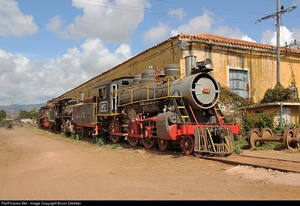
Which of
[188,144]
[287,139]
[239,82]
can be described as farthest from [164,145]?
[239,82]

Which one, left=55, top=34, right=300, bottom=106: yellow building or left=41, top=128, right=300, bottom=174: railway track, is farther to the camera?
left=55, top=34, right=300, bottom=106: yellow building

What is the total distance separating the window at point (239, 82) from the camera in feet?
59.6

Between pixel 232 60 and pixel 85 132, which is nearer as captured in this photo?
pixel 232 60

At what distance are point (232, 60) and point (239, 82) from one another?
1523 millimetres

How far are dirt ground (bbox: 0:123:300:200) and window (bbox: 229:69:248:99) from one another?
984cm

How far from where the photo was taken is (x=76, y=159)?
971cm

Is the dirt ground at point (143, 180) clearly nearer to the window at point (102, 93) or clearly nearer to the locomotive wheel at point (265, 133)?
the locomotive wheel at point (265, 133)

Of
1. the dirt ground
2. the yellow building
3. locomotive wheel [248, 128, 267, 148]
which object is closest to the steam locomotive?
the dirt ground

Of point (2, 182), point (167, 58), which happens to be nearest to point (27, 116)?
point (167, 58)

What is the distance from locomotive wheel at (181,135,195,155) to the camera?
31.2 feet

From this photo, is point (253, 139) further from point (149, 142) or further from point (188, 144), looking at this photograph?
point (149, 142)

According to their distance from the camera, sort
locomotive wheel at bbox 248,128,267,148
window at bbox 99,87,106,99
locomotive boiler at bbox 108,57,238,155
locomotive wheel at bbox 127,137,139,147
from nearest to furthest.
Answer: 1. locomotive boiler at bbox 108,57,238,155
2. locomotive wheel at bbox 248,128,267,148
3. locomotive wheel at bbox 127,137,139,147
4. window at bbox 99,87,106,99

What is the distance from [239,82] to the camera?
1853 cm

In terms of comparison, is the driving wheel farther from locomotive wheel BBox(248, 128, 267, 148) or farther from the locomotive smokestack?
the locomotive smokestack
